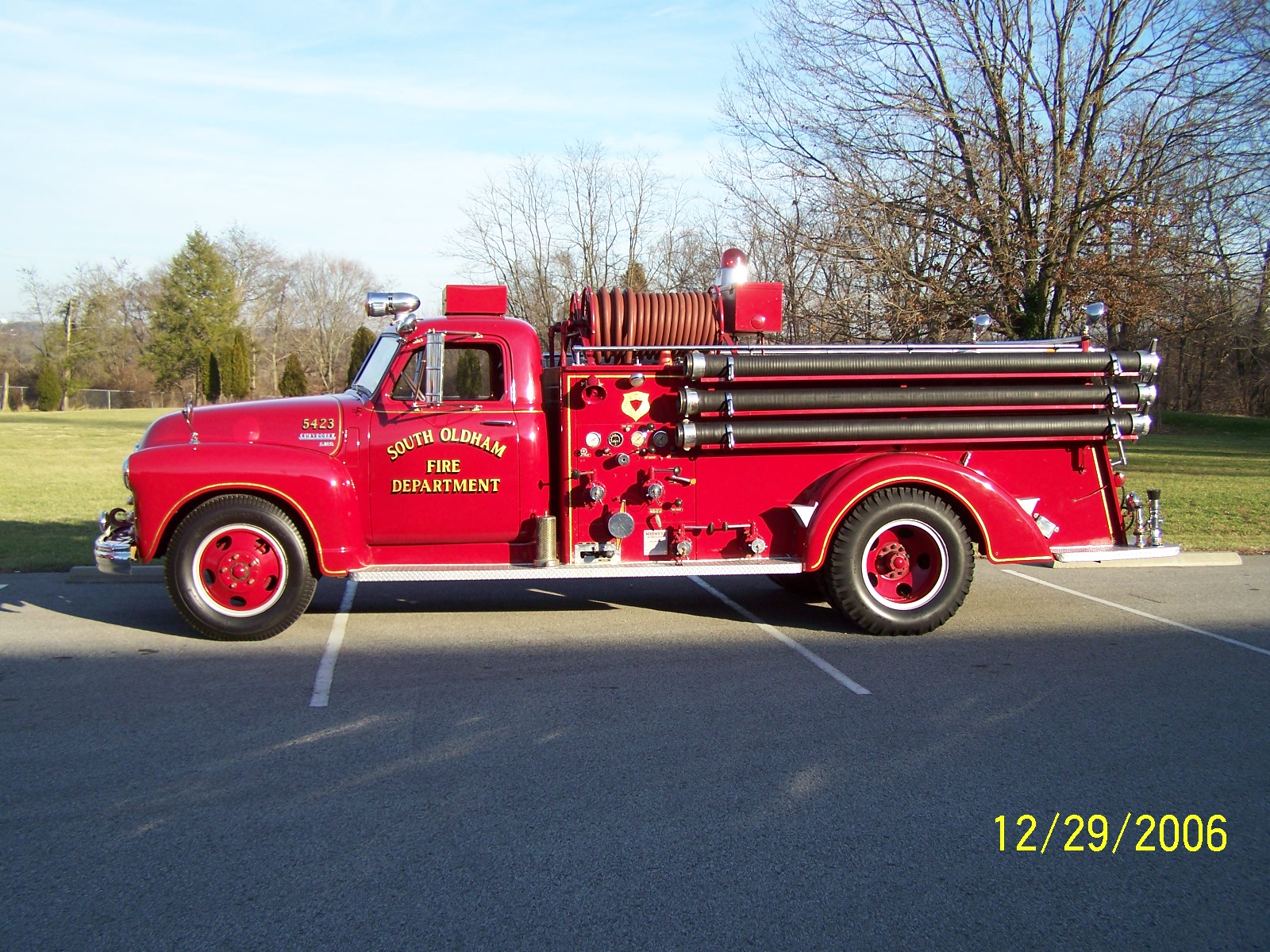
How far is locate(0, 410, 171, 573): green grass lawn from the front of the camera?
10.2 meters

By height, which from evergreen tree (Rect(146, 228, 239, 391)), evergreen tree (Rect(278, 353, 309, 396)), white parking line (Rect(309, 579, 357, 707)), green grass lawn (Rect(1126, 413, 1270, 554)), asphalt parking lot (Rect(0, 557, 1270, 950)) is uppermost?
evergreen tree (Rect(146, 228, 239, 391))

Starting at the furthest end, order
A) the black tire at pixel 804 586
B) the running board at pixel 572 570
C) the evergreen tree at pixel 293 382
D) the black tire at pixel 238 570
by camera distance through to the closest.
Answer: the evergreen tree at pixel 293 382 → the black tire at pixel 804 586 → the running board at pixel 572 570 → the black tire at pixel 238 570

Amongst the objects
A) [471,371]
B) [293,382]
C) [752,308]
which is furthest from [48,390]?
[752,308]

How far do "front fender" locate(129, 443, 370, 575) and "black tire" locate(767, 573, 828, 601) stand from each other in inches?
149

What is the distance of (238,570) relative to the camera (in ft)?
22.3

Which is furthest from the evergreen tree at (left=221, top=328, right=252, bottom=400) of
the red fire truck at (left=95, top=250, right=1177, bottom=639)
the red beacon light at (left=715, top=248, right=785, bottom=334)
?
the red beacon light at (left=715, top=248, right=785, bottom=334)

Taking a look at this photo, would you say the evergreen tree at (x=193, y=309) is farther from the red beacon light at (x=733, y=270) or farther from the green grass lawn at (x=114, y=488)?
the red beacon light at (x=733, y=270)

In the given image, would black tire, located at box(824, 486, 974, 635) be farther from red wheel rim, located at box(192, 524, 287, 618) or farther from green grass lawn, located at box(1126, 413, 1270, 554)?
green grass lawn, located at box(1126, 413, 1270, 554)

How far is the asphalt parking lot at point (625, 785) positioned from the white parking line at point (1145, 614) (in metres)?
0.16

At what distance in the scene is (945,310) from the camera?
1741 centimetres

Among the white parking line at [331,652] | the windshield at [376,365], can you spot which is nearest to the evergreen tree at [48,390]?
the white parking line at [331,652]

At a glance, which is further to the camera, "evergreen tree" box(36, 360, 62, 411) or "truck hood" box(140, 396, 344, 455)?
"evergreen tree" box(36, 360, 62, 411)

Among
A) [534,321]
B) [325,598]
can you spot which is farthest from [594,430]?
[534,321]
